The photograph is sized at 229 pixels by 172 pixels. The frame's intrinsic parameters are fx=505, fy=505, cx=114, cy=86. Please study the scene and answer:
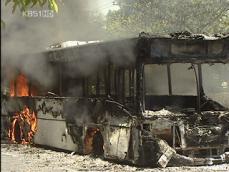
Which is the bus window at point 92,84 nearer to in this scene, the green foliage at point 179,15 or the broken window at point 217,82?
the broken window at point 217,82

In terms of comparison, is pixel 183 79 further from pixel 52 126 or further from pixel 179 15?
pixel 179 15

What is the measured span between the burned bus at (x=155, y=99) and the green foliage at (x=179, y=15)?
16.6 m

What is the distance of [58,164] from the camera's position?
34.9 feet

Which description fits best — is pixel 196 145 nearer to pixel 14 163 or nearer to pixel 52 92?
pixel 14 163

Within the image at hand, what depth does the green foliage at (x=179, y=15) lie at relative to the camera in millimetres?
27109

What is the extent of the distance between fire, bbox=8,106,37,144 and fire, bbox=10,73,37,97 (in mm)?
528

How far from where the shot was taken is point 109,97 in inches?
414

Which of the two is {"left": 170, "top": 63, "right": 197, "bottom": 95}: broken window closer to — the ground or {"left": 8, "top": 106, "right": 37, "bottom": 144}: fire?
the ground

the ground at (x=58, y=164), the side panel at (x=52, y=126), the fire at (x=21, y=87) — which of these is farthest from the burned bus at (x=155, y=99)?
the fire at (x=21, y=87)

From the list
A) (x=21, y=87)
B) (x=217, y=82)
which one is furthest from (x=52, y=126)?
(x=217, y=82)

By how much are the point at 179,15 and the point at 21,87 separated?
1391 cm

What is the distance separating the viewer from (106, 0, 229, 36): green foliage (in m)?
27.1

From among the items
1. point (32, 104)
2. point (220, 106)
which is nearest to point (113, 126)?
point (220, 106)

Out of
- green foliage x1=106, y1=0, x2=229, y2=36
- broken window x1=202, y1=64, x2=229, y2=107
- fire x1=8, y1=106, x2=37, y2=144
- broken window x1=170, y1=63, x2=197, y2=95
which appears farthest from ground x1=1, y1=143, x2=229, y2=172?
green foliage x1=106, y1=0, x2=229, y2=36
